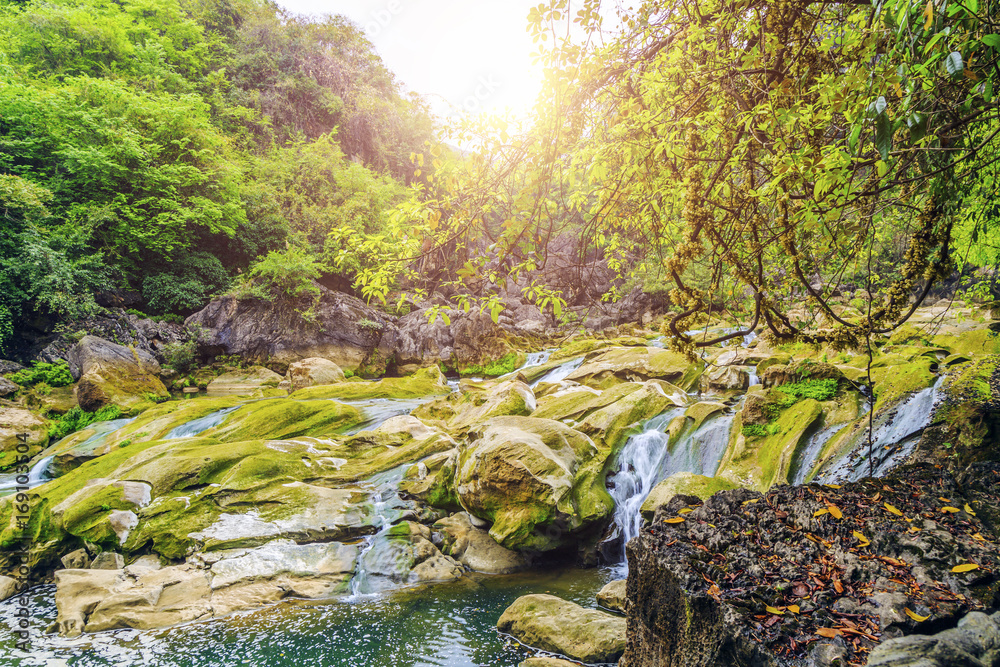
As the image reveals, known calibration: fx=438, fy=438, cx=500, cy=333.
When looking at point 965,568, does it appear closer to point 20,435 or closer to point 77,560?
point 77,560

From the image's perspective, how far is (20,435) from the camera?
11.2m

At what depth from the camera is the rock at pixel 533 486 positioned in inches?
269

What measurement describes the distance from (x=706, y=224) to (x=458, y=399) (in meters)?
11.0

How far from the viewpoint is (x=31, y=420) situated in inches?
464

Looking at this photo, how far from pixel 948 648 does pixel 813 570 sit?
848 millimetres

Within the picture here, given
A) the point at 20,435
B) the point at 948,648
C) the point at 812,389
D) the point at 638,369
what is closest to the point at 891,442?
the point at 812,389

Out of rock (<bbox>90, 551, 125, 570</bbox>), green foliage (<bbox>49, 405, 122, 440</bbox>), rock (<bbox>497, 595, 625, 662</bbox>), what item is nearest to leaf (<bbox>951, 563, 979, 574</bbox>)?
rock (<bbox>497, 595, 625, 662</bbox>)

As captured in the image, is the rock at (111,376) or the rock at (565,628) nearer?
the rock at (565,628)

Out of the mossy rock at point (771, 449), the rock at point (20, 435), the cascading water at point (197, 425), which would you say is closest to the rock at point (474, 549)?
the mossy rock at point (771, 449)

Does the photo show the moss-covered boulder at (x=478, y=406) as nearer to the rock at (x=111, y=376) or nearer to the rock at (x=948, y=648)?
the rock at (x=948, y=648)

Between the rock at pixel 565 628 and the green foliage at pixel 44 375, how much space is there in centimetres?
1578

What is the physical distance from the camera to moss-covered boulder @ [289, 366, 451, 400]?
1340cm

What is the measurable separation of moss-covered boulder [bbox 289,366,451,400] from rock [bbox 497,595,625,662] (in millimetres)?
9200

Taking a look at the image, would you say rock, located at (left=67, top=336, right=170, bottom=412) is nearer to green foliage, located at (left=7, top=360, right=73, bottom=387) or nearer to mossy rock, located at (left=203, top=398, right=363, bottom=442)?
green foliage, located at (left=7, top=360, right=73, bottom=387)
